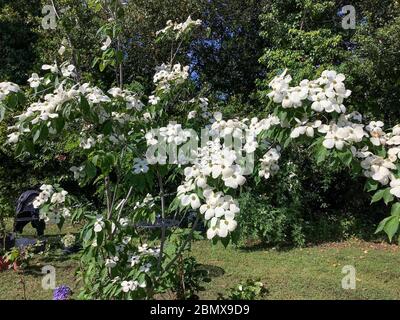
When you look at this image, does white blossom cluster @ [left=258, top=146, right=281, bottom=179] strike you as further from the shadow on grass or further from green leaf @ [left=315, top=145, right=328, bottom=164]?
the shadow on grass

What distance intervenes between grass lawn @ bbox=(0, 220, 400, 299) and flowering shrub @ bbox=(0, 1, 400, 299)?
100 centimetres

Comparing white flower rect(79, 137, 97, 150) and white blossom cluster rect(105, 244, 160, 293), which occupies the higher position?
white flower rect(79, 137, 97, 150)

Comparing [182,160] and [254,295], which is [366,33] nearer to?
[254,295]

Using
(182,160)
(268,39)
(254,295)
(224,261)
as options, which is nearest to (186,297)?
(254,295)

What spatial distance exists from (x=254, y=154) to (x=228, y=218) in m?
0.50

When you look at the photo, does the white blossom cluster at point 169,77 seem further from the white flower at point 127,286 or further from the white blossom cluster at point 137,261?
the white flower at point 127,286

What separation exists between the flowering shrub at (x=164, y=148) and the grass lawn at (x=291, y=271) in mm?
1004

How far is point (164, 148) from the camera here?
5.95 ft

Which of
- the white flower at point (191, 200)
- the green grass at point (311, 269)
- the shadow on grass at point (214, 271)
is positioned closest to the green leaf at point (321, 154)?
the white flower at point (191, 200)

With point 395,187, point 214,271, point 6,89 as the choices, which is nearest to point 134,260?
point 6,89

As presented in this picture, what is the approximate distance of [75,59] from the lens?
2287 mm

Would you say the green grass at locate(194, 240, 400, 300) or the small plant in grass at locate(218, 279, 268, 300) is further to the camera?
the green grass at locate(194, 240, 400, 300)

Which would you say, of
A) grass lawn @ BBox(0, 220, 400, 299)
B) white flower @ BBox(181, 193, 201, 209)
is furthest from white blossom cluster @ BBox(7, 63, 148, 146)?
grass lawn @ BBox(0, 220, 400, 299)

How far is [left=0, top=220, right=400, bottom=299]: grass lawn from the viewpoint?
364 cm
